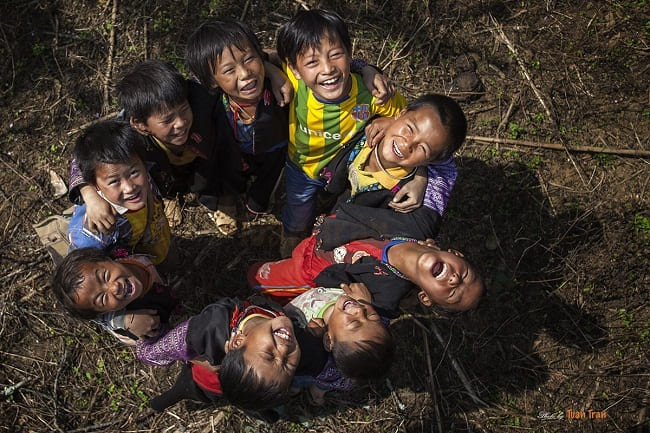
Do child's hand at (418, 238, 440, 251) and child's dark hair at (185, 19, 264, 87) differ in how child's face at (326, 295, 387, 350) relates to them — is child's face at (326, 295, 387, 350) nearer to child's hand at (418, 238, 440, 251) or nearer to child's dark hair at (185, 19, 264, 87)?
child's hand at (418, 238, 440, 251)

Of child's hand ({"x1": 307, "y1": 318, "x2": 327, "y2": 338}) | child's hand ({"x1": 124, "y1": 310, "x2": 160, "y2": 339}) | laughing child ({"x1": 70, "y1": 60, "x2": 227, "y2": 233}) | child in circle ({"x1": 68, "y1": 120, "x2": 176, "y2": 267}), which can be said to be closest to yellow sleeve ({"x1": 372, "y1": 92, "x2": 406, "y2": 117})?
laughing child ({"x1": 70, "y1": 60, "x2": 227, "y2": 233})

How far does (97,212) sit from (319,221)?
1.45m

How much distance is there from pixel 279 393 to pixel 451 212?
263cm

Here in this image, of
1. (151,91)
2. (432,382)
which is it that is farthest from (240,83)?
(432,382)

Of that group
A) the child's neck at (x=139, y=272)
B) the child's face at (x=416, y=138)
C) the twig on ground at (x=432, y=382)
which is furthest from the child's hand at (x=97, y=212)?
the twig on ground at (x=432, y=382)

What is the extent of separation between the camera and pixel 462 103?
4.82 meters

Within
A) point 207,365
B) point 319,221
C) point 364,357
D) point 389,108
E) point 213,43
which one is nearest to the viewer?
point 364,357

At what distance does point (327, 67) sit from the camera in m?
2.95

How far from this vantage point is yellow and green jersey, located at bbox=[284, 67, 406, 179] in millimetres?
3166

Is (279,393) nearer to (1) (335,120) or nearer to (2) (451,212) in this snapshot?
(1) (335,120)

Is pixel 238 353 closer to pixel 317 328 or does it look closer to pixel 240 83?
pixel 317 328

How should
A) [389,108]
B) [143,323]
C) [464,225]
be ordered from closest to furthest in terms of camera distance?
[143,323] → [389,108] → [464,225]

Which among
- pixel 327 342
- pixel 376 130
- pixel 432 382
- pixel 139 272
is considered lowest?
pixel 432 382

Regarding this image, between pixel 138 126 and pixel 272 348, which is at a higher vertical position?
pixel 138 126
